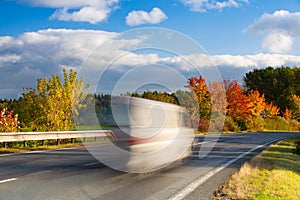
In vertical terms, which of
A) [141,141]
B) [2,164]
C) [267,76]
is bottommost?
[2,164]

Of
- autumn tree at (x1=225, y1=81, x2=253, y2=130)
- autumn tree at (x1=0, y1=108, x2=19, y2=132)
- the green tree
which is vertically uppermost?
the green tree

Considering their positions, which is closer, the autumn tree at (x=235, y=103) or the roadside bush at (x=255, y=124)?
the autumn tree at (x=235, y=103)

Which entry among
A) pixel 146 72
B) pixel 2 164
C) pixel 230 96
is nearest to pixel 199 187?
pixel 146 72

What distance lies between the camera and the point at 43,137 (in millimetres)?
20062

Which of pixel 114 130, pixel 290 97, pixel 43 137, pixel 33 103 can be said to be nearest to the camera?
pixel 114 130

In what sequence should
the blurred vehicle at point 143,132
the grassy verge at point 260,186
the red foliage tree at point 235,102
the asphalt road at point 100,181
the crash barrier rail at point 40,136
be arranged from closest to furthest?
1. the asphalt road at point 100,181
2. the grassy verge at point 260,186
3. the blurred vehicle at point 143,132
4. the crash barrier rail at point 40,136
5. the red foliage tree at point 235,102

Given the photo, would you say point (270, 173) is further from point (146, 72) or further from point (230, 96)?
point (230, 96)

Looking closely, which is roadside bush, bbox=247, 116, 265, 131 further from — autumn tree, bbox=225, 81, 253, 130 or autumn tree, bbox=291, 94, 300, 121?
autumn tree, bbox=291, 94, 300, 121

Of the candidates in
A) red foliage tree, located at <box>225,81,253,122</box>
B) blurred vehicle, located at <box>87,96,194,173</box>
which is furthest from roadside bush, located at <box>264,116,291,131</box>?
blurred vehicle, located at <box>87,96,194,173</box>

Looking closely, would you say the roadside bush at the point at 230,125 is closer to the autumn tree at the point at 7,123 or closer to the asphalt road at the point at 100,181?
the autumn tree at the point at 7,123

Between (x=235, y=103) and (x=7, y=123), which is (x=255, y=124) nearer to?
(x=235, y=103)

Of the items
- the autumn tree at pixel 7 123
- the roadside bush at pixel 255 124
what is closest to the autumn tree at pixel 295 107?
the roadside bush at pixel 255 124

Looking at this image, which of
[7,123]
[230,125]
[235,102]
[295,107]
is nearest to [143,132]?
[7,123]

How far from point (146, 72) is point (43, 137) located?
1077cm
